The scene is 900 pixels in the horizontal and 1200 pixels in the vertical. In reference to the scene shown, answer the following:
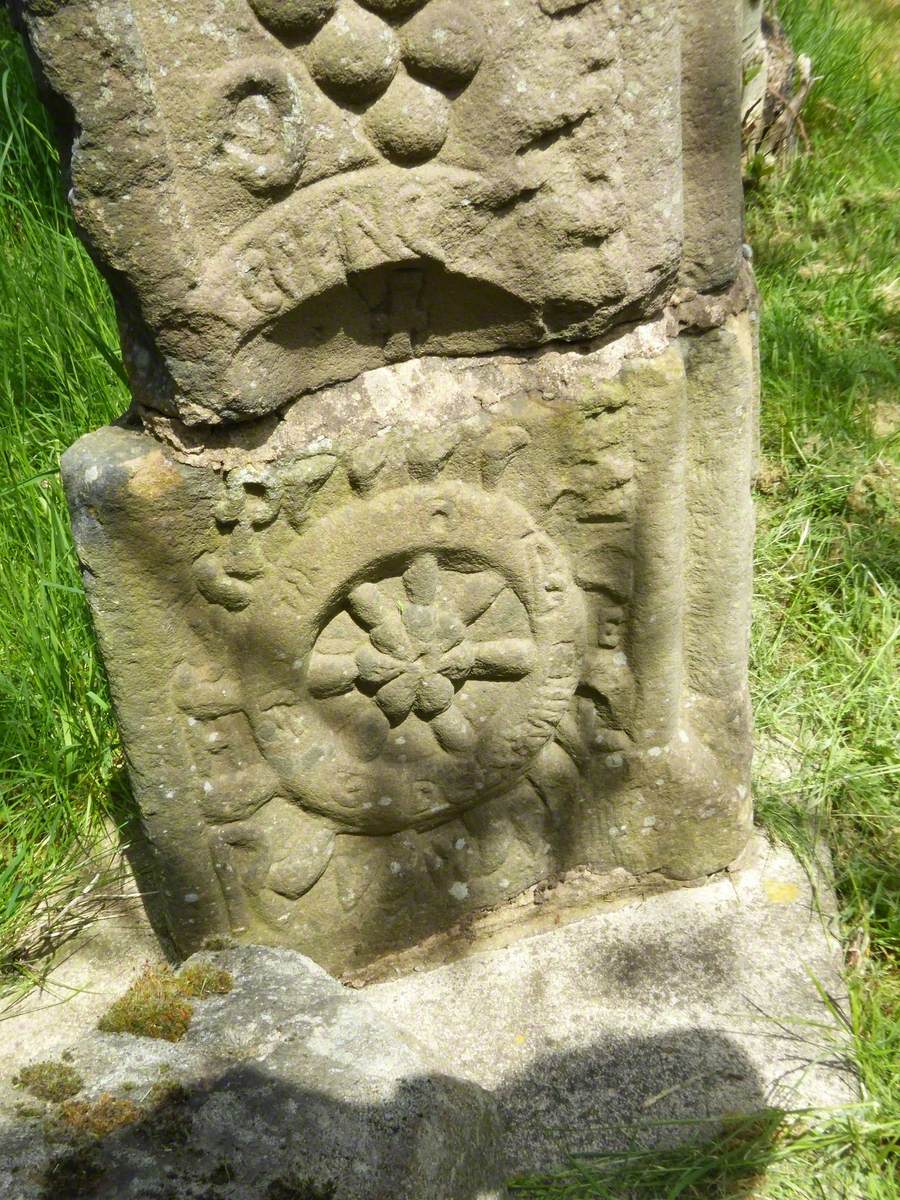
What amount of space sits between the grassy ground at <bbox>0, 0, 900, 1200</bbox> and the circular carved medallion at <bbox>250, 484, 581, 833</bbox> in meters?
0.57

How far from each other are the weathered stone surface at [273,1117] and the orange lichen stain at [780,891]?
2.45ft

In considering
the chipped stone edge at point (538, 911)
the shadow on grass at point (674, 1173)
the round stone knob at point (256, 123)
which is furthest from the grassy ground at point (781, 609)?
the round stone knob at point (256, 123)

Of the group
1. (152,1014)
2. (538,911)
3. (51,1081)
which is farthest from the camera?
(538,911)

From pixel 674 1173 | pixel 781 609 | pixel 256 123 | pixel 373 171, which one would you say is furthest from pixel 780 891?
pixel 256 123

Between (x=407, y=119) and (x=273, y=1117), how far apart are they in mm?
1067

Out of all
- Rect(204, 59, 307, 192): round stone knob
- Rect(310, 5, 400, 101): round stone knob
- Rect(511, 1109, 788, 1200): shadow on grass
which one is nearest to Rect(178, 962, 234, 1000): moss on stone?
Rect(511, 1109, 788, 1200): shadow on grass

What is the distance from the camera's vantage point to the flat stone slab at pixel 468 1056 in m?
1.19

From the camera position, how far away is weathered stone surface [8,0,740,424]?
1.18 meters

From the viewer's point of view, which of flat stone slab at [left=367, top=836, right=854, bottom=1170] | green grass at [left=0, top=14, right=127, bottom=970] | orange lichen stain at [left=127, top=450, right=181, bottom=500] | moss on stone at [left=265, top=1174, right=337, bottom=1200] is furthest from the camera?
green grass at [left=0, top=14, right=127, bottom=970]

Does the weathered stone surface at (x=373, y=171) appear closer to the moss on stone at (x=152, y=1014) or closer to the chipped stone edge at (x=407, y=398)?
the chipped stone edge at (x=407, y=398)

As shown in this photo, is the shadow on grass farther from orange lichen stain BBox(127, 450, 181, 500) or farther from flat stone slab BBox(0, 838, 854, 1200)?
orange lichen stain BBox(127, 450, 181, 500)

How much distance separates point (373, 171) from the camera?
1.32 m

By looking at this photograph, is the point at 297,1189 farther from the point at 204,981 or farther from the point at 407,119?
the point at 407,119

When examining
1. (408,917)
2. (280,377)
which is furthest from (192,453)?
(408,917)
